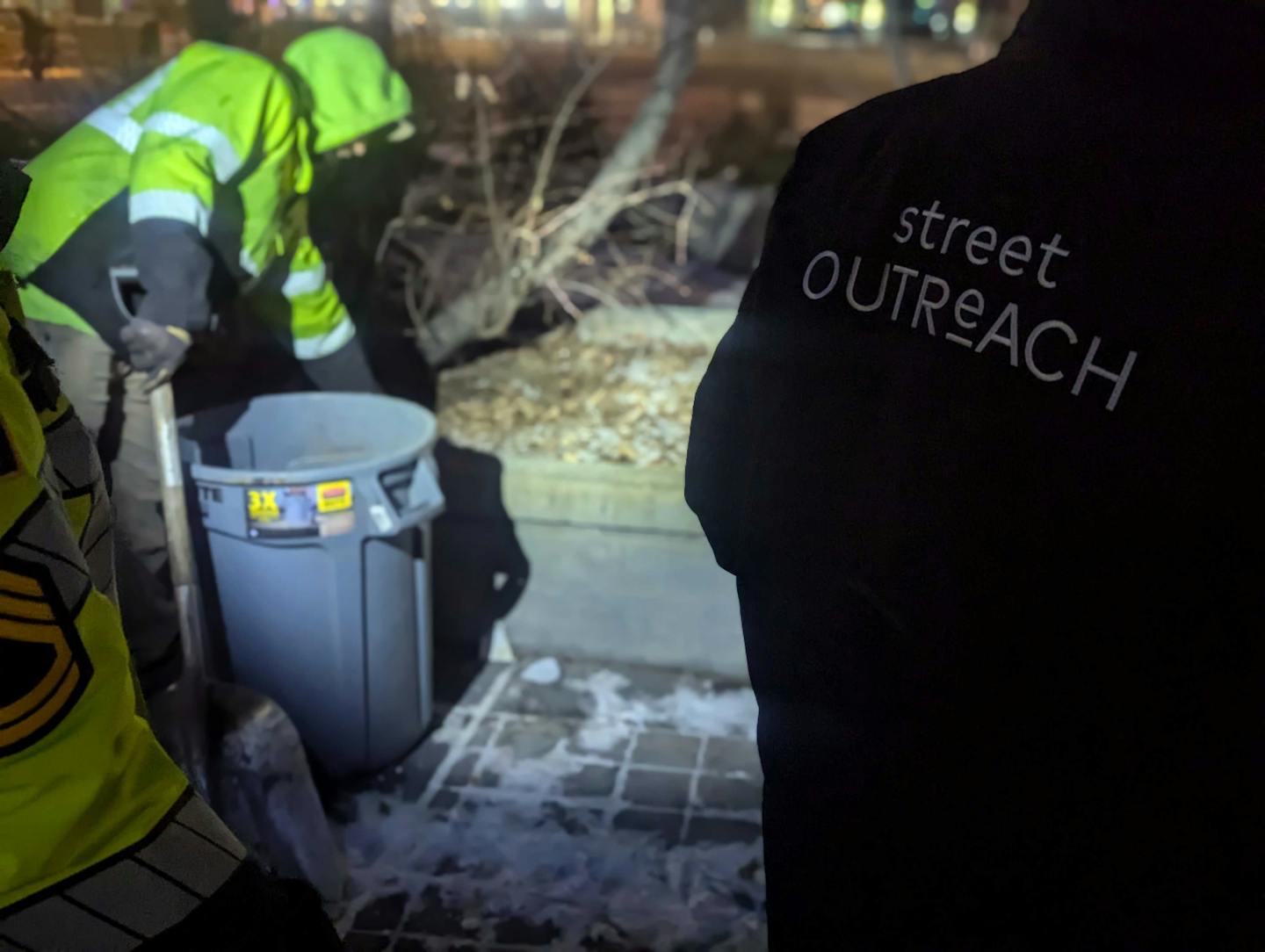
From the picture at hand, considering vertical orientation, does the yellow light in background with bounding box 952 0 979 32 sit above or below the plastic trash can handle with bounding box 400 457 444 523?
above

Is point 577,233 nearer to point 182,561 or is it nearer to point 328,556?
point 328,556


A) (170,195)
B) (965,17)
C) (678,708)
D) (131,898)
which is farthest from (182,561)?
(965,17)

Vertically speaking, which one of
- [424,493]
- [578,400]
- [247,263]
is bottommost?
[578,400]

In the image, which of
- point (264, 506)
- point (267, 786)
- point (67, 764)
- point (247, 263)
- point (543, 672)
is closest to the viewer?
point (67, 764)

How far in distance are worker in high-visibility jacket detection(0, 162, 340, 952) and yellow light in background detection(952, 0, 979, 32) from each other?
11.2 meters

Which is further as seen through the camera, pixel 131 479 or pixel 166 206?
pixel 131 479

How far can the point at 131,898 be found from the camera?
0.96 meters

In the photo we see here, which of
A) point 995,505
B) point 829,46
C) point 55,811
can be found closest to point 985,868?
point 995,505

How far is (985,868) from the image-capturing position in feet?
4.41

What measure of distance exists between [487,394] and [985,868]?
11.5 feet

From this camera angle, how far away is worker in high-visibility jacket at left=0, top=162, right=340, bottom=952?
89 cm

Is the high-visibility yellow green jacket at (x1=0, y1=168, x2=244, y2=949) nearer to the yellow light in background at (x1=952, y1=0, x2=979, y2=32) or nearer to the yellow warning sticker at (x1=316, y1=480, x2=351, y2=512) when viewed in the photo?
the yellow warning sticker at (x1=316, y1=480, x2=351, y2=512)

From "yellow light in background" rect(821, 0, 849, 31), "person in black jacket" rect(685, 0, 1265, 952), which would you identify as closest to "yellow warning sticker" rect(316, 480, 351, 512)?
"person in black jacket" rect(685, 0, 1265, 952)

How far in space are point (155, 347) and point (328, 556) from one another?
65 cm
